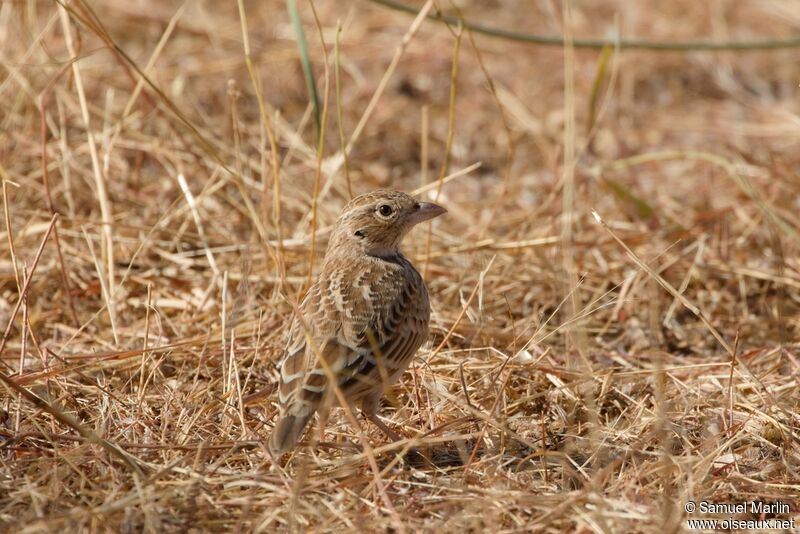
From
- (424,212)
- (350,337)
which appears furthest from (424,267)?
(350,337)

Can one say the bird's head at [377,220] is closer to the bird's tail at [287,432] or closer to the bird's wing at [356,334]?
the bird's wing at [356,334]

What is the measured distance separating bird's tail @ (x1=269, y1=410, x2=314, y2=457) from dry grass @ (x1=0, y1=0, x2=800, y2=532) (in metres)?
0.14

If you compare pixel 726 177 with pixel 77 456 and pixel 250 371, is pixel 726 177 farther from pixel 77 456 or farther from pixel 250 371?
pixel 77 456

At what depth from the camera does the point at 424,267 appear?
6.74 m

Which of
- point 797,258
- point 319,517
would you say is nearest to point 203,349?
point 319,517

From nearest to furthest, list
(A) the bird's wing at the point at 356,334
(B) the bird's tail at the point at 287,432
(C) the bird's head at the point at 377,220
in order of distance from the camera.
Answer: (B) the bird's tail at the point at 287,432 < (A) the bird's wing at the point at 356,334 < (C) the bird's head at the point at 377,220

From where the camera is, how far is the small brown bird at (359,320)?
4.50 metres

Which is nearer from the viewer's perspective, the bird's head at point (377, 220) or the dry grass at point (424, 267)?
the dry grass at point (424, 267)

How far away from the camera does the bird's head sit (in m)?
5.57

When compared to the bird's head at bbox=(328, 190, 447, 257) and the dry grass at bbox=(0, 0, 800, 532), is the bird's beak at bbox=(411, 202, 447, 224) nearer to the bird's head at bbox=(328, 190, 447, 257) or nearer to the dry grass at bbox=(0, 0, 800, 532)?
the bird's head at bbox=(328, 190, 447, 257)

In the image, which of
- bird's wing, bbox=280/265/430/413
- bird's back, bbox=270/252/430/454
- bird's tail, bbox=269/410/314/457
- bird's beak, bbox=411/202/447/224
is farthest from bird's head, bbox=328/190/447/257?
bird's tail, bbox=269/410/314/457

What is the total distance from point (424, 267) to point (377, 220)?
123 centimetres

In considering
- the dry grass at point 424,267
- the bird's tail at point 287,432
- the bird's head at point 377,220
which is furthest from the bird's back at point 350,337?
the dry grass at point 424,267

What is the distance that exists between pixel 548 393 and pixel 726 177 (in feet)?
12.6
